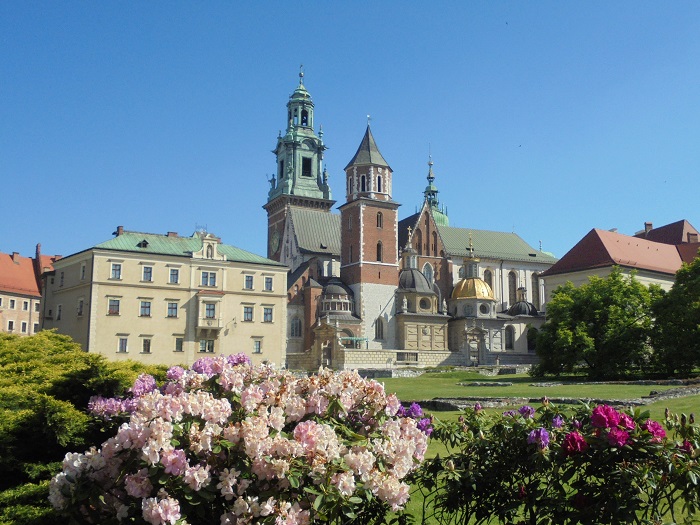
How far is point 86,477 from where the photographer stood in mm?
6582

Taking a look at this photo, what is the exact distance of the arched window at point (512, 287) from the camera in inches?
3455

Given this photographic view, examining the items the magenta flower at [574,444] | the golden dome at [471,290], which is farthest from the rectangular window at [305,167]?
the magenta flower at [574,444]

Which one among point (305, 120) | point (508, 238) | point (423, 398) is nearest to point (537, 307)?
point (508, 238)

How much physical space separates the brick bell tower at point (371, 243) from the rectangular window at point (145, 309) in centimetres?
2370

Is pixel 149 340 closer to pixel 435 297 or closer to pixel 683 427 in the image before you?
pixel 435 297

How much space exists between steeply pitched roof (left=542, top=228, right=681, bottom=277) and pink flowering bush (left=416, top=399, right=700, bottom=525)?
61375 millimetres

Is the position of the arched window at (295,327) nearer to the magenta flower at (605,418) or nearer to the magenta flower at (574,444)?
the magenta flower at (574,444)

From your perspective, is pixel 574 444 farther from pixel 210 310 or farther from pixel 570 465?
pixel 210 310

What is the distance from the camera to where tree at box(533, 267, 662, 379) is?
39.6 meters

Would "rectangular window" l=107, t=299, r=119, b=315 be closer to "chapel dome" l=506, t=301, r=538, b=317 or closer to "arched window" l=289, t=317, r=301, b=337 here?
"arched window" l=289, t=317, r=301, b=337

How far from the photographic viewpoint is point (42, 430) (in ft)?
31.4

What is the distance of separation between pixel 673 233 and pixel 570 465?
3144 inches

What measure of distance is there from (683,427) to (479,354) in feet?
215

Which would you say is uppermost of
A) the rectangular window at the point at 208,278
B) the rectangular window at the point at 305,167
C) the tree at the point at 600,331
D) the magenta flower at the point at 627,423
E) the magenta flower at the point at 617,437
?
the rectangular window at the point at 305,167
